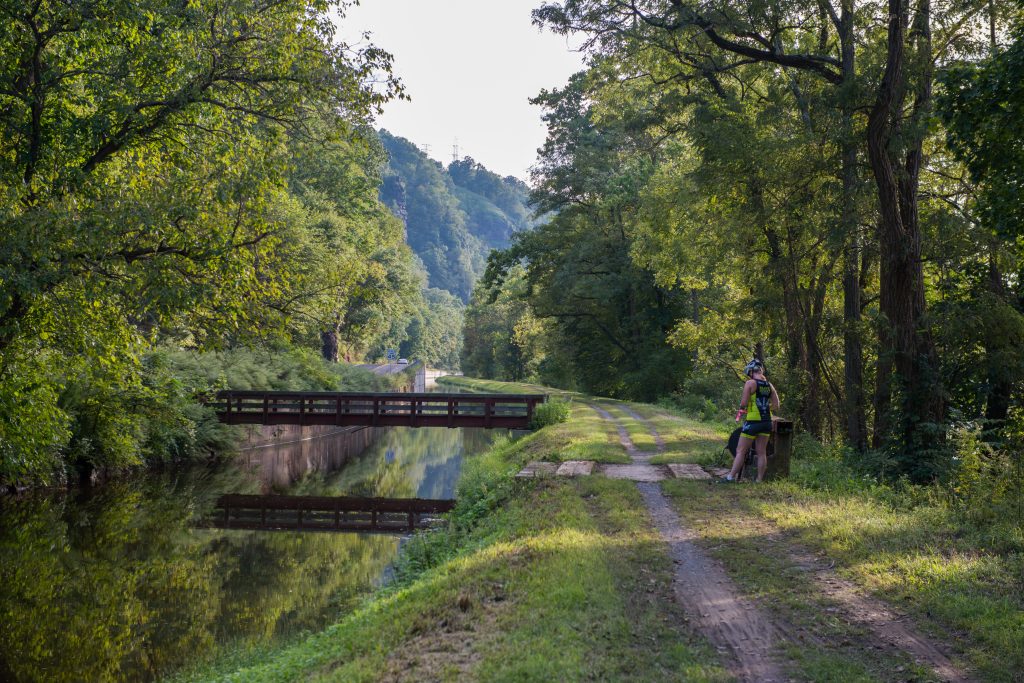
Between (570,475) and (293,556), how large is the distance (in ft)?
21.2

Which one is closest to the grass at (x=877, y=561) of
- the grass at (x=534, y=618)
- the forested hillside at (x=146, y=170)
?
the grass at (x=534, y=618)

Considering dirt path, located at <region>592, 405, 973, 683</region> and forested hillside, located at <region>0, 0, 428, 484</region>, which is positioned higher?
forested hillside, located at <region>0, 0, 428, 484</region>

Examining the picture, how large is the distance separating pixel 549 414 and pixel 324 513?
8.76 metres

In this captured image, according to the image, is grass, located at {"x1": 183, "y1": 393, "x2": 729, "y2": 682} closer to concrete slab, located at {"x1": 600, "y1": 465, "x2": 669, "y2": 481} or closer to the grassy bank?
the grassy bank

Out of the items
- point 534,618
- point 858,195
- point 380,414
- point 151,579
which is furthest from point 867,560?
point 380,414

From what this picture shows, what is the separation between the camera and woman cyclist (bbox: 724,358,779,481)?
11633 mm

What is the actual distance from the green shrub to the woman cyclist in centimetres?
Answer: 1382

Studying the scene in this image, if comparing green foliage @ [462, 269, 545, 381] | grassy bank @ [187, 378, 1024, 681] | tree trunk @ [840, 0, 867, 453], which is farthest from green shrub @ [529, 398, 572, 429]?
green foliage @ [462, 269, 545, 381]

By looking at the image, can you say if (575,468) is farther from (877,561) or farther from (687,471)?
(877,561)

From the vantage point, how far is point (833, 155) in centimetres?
1691

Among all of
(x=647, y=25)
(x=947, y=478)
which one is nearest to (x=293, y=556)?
(x=947, y=478)

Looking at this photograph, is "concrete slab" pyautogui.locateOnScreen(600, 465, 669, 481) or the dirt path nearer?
the dirt path

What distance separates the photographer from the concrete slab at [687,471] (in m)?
12.6

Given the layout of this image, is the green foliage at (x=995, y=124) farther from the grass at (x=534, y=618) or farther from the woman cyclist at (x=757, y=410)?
the grass at (x=534, y=618)
